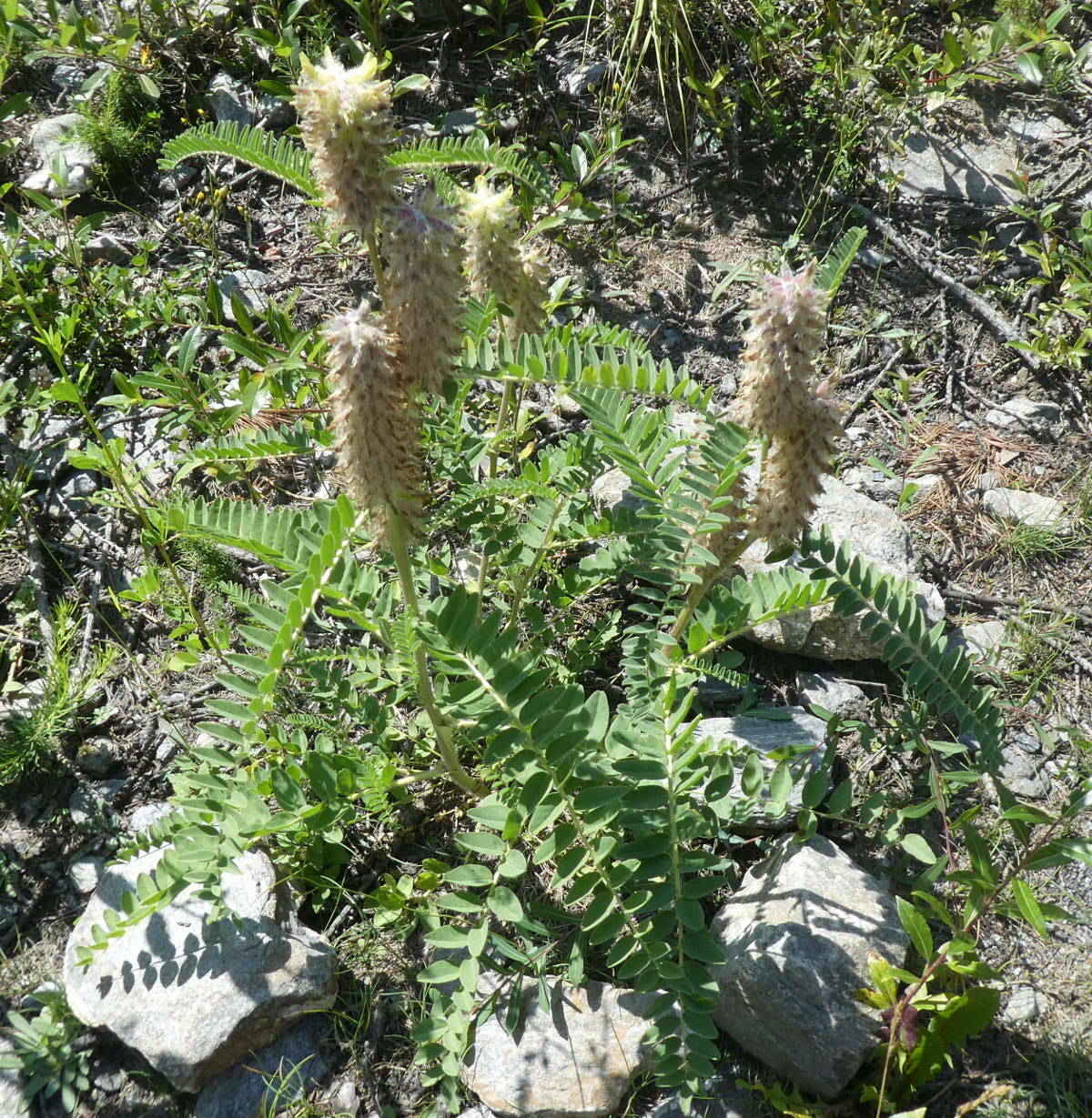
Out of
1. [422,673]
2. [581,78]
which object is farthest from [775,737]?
[581,78]

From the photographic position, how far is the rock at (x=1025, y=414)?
410cm

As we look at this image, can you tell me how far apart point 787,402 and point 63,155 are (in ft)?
12.7

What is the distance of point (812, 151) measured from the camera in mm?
4797

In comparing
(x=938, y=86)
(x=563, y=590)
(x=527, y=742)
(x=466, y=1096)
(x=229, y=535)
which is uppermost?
(x=938, y=86)

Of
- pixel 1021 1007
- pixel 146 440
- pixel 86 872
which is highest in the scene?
pixel 146 440

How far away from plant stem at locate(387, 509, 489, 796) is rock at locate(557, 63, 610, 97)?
3450mm

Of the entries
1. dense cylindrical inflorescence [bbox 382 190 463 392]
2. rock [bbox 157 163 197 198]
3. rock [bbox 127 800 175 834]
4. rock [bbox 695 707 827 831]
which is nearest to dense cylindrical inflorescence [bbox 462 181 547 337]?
dense cylindrical inflorescence [bbox 382 190 463 392]

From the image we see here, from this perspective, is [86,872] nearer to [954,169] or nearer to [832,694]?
[832,694]

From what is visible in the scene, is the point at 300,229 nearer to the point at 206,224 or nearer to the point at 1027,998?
the point at 206,224

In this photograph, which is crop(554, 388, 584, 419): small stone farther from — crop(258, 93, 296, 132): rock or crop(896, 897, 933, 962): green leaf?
crop(896, 897, 933, 962): green leaf

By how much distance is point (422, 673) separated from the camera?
94.7 inches

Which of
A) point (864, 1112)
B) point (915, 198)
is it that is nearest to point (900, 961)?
point (864, 1112)

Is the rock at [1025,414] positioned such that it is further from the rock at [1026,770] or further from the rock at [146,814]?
the rock at [146,814]

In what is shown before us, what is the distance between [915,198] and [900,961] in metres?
3.62
